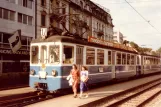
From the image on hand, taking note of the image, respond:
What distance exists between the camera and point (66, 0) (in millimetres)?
39938

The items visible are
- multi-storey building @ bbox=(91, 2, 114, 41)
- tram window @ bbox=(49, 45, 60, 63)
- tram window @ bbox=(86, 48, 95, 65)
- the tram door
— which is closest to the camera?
tram window @ bbox=(49, 45, 60, 63)

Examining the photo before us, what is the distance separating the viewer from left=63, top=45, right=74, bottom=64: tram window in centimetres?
1369

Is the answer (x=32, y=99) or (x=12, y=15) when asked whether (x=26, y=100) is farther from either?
(x=12, y=15)

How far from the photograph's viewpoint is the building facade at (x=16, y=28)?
92.2 feet

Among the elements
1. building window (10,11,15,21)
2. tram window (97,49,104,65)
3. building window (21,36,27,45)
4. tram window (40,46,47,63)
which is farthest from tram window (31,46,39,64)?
building window (21,36,27,45)

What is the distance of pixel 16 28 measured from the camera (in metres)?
30.1

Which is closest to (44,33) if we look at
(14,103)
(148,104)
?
(14,103)

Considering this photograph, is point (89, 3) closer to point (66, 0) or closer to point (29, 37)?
point (66, 0)

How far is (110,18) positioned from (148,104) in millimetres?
51605

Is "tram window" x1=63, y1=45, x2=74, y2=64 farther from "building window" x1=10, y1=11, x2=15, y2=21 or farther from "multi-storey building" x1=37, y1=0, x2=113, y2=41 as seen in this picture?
"building window" x1=10, y1=11, x2=15, y2=21

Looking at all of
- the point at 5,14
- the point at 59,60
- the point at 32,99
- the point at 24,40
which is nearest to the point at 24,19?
the point at 24,40

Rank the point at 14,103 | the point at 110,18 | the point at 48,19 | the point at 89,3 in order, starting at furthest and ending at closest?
the point at 110,18 < the point at 89,3 < the point at 48,19 < the point at 14,103

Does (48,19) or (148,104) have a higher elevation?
(48,19)

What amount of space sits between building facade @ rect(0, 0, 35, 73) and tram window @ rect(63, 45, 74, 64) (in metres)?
15.0
